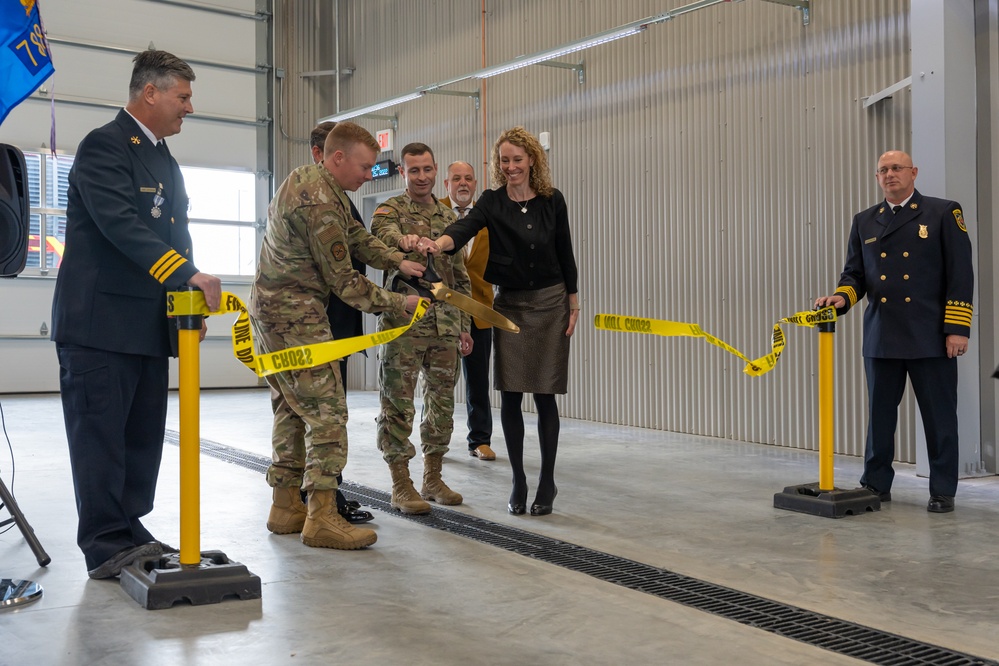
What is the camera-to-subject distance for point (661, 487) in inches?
195

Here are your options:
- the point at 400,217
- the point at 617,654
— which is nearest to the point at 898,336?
the point at 400,217

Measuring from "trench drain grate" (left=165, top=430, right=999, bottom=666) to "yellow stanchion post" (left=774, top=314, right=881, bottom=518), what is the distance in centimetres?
126

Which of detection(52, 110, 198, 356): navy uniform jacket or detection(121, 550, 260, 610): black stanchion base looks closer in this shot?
detection(121, 550, 260, 610): black stanchion base

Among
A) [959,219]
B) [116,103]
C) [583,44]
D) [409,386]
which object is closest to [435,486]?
[409,386]

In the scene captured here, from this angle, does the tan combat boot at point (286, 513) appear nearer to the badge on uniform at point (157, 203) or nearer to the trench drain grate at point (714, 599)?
the trench drain grate at point (714, 599)

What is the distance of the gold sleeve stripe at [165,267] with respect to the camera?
2836mm

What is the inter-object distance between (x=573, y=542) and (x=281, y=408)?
1.31m

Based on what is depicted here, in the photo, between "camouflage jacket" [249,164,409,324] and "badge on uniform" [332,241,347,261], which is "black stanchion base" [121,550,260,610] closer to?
"camouflage jacket" [249,164,409,324]

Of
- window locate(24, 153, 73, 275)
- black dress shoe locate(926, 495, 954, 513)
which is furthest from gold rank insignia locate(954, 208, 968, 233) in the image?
window locate(24, 153, 73, 275)

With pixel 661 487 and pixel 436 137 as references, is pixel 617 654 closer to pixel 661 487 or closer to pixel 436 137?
pixel 661 487

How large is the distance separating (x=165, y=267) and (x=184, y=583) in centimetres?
95

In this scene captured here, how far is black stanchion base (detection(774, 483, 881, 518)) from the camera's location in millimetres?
4176

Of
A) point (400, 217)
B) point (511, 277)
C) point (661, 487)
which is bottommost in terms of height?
point (661, 487)

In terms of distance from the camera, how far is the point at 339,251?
3.45 meters
